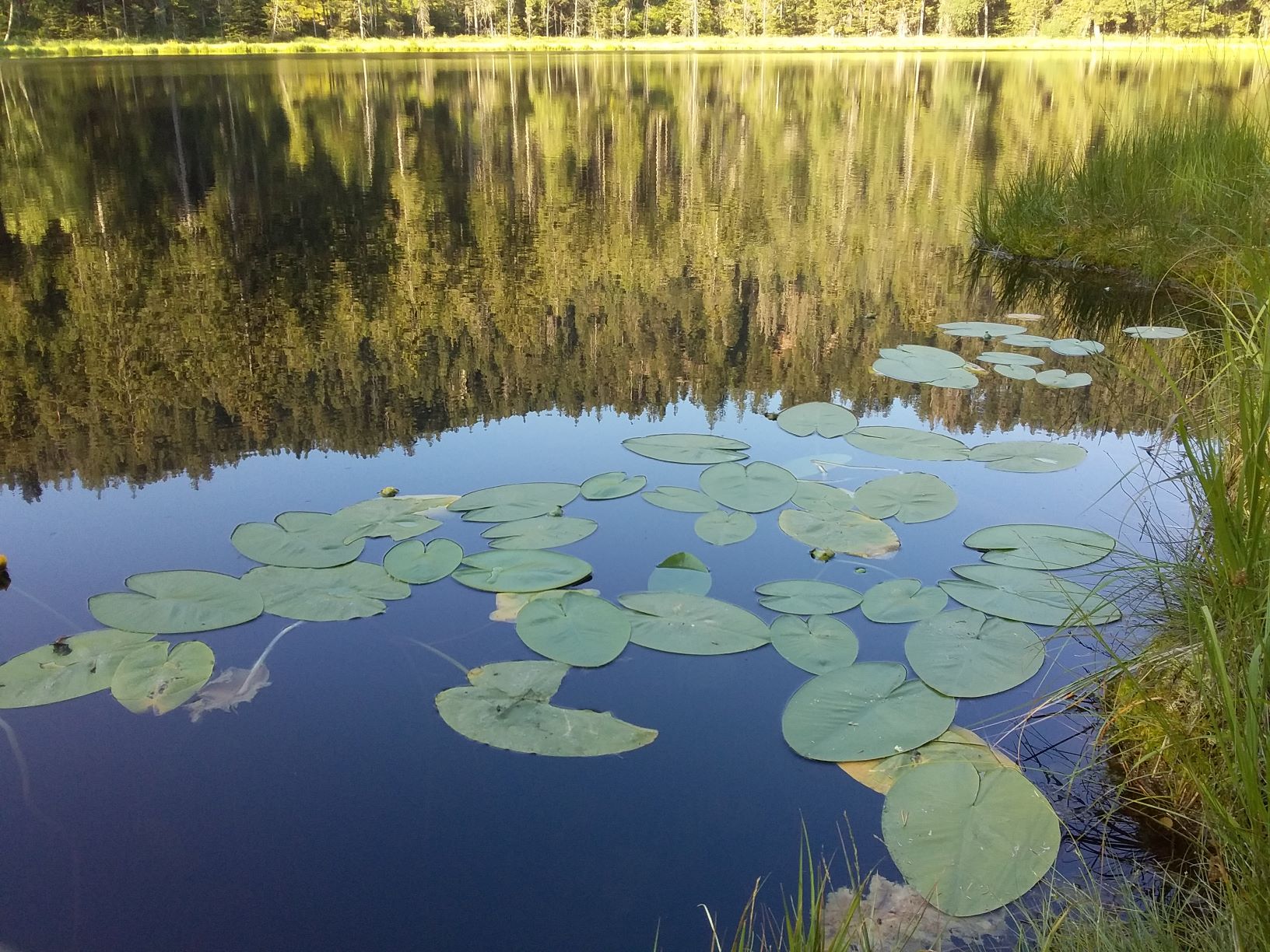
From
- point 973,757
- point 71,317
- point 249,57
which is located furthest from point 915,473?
point 249,57

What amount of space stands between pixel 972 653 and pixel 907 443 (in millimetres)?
1347

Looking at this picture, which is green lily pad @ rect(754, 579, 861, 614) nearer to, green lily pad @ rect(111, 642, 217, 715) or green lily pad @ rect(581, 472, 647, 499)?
green lily pad @ rect(581, 472, 647, 499)

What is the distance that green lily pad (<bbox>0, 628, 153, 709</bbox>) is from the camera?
6.59 feet

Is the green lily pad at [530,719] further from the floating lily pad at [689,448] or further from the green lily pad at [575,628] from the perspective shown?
the floating lily pad at [689,448]

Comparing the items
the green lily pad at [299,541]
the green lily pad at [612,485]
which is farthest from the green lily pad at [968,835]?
the green lily pad at [299,541]

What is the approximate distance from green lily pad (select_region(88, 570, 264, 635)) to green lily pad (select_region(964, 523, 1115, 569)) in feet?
6.59

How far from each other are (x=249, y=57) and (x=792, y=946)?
39.8 metres

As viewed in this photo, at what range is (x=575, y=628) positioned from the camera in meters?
2.21

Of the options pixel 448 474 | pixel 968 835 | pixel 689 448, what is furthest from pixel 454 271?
pixel 968 835

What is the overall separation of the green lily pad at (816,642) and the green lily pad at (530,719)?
0.41m

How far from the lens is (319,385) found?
161 inches

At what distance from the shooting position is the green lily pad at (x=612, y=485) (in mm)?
2959

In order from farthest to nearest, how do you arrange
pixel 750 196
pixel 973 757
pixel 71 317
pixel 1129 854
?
pixel 750 196 < pixel 71 317 < pixel 973 757 < pixel 1129 854

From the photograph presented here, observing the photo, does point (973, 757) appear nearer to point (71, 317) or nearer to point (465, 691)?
point (465, 691)
